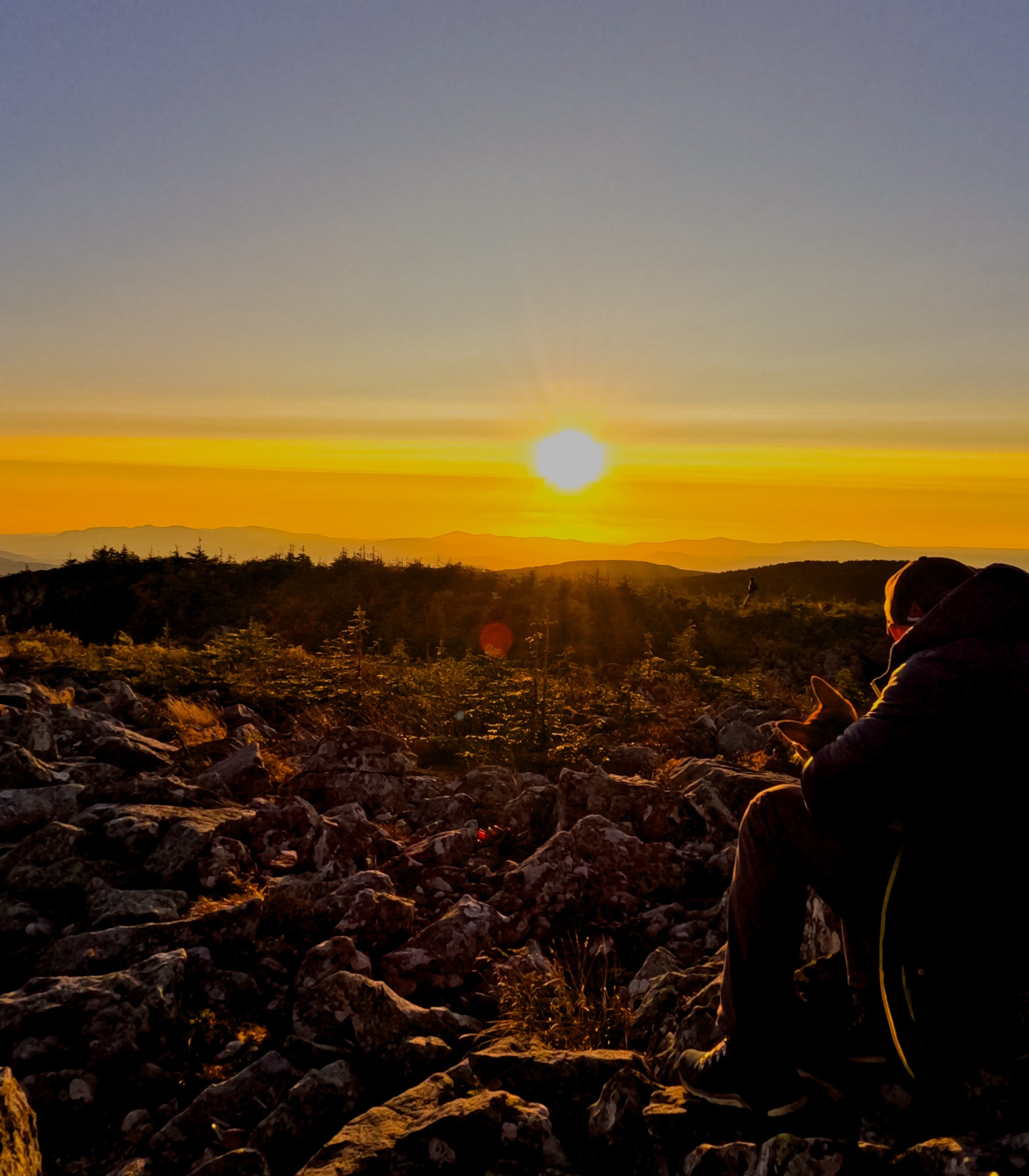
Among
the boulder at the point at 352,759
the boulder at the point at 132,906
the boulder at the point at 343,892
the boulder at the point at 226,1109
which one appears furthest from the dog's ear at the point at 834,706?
the boulder at the point at 352,759

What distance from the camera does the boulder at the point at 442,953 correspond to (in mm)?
4797

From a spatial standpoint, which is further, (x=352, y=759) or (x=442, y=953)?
(x=352, y=759)

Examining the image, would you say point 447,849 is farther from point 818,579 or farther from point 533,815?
point 818,579

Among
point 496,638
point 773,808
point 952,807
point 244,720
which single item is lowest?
point 244,720

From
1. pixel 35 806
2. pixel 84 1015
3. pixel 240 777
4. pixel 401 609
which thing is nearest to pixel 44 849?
pixel 35 806

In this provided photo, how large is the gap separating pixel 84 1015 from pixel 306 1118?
50.7 inches

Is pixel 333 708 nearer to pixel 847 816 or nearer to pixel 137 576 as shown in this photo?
pixel 847 816

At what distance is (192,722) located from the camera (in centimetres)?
947

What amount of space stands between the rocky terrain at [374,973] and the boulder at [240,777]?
0.03 metres

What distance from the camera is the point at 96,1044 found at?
3.88 m

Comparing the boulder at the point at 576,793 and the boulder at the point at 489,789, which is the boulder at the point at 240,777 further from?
the boulder at the point at 576,793

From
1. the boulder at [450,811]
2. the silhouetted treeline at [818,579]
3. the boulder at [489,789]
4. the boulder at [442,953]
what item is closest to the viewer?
the boulder at [442,953]

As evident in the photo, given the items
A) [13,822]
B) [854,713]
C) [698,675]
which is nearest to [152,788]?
[13,822]

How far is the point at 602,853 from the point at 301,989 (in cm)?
223
